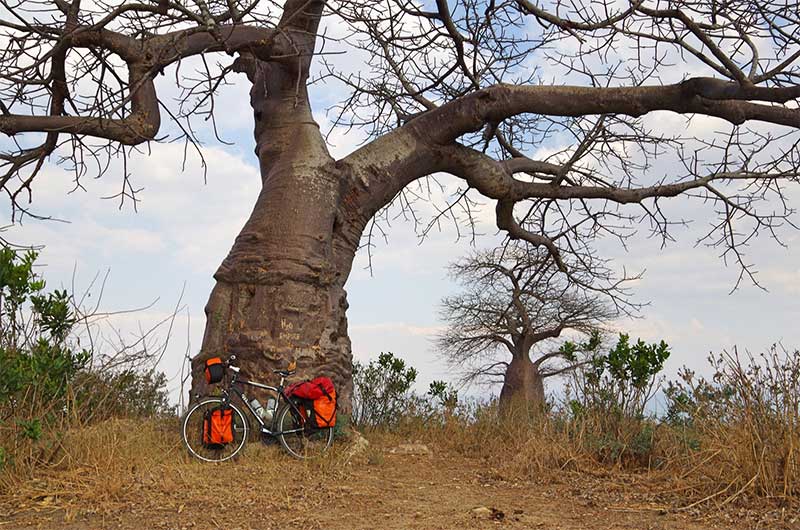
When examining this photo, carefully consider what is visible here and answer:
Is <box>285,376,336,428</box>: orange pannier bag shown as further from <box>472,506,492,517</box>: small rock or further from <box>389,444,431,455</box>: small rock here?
<box>472,506,492,517</box>: small rock

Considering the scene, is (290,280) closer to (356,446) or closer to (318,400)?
(318,400)

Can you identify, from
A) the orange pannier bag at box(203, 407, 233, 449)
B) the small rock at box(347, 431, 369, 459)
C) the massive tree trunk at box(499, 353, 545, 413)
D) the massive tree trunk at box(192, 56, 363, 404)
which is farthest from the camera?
the massive tree trunk at box(499, 353, 545, 413)

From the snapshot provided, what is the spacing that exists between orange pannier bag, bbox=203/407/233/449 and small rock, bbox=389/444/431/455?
1560 mm

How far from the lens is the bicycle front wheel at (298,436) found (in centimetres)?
527

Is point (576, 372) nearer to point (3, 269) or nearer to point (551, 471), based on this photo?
point (551, 471)

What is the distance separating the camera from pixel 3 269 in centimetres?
500

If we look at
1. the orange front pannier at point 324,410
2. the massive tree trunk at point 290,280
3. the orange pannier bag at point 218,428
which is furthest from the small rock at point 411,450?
the orange pannier bag at point 218,428

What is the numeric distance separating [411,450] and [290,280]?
167 centimetres

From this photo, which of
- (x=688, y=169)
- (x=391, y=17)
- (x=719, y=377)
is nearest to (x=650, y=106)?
(x=688, y=169)

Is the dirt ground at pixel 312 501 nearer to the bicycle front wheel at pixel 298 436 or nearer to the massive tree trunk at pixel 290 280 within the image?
→ the bicycle front wheel at pixel 298 436

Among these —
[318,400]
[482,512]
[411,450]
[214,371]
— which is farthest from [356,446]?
[482,512]

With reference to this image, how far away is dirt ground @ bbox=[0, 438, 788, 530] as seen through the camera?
394 cm

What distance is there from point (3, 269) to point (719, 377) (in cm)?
455

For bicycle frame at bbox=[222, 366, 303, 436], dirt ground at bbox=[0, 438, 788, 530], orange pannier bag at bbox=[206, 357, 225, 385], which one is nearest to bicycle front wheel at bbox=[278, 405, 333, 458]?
bicycle frame at bbox=[222, 366, 303, 436]
